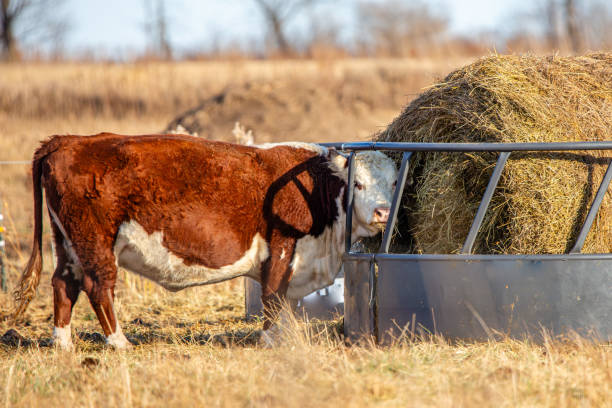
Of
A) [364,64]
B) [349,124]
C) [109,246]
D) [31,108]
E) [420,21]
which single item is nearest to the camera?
[109,246]

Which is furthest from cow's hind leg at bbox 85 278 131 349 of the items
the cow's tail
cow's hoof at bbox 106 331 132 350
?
the cow's tail

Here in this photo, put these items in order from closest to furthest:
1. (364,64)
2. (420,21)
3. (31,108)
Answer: (31,108) < (364,64) < (420,21)

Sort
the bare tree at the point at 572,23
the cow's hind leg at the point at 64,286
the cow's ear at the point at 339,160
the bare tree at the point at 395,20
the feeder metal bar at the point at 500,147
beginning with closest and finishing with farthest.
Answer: the feeder metal bar at the point at 500,147 → the cow's hind leg at the point at 64,286 → the cow's ear at the point at 339,160 → the bare tree at the point at 572,23 → the bare tree at the point at 395,20

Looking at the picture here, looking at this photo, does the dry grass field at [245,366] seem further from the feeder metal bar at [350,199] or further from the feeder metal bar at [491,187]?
the feeder metal bar at [491,187]

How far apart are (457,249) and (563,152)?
3.00 feet

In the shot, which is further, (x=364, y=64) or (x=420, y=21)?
(x=420, y=21)

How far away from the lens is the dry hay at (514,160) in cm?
448

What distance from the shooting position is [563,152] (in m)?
4.50

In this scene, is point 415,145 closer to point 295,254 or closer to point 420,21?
point 295,254

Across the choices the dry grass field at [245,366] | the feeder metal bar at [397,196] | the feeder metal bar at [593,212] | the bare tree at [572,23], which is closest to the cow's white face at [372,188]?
the feeder metal bar at [397,196]

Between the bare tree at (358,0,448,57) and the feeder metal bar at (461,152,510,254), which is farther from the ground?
the bare tree at (358,0,448,57)

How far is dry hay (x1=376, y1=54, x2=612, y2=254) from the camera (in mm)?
4480

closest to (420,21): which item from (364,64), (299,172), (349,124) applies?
(364,64)

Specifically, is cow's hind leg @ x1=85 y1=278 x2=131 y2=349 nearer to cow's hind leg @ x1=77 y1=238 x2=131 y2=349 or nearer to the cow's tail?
cow's hind leg @ x1=77 y1=238 x2=131 y2=349
